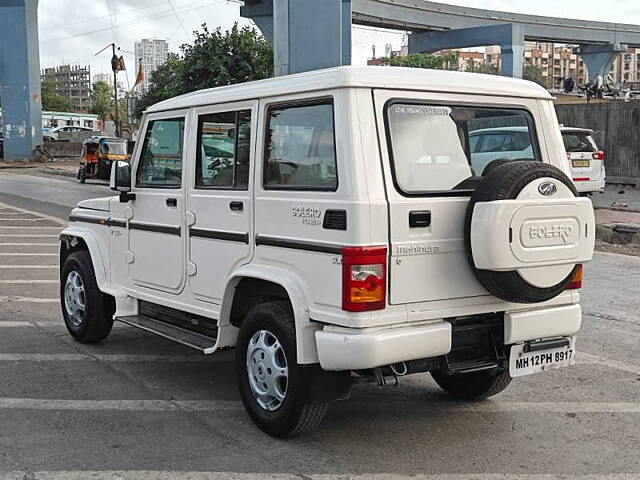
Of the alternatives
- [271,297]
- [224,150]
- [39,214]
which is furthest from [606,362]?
[39,214]

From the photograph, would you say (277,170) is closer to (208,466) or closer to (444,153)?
(444,153)

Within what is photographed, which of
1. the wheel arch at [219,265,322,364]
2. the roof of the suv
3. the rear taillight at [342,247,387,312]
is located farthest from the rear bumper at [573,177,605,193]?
the rear taillight at [342,247,387,312]

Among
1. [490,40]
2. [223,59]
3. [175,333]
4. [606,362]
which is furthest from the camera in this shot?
[490,40]

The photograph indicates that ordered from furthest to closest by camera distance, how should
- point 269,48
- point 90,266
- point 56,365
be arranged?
point 269,48, point 90,266, point 56,365

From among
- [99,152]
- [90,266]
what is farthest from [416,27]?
[90,266]

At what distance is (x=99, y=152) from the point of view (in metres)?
28.7

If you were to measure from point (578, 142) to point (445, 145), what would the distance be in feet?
44.3

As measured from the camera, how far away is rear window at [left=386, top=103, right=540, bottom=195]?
445cm

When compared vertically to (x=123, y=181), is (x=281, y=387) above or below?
below

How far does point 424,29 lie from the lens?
5100cm

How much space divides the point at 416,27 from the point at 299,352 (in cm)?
4784

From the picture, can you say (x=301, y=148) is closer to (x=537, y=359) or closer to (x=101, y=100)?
(x=537, y=359)

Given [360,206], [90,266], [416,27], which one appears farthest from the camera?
[416,27]

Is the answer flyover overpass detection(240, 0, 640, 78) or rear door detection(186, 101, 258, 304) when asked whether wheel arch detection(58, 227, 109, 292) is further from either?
flyover overpass detection(240, 0, 640, 78)
